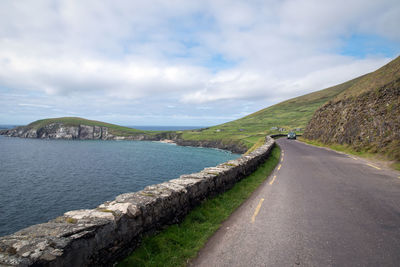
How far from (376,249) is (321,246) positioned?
123 centimetres

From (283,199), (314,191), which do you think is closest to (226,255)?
(283,199)

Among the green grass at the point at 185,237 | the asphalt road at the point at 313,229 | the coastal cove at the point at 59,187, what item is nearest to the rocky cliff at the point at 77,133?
the coastal cove at the point at 59,187

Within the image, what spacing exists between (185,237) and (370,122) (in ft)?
93.2

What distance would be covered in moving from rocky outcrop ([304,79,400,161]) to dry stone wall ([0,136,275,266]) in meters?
19.9

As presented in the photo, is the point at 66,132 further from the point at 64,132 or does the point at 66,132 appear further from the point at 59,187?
the point at 59,187

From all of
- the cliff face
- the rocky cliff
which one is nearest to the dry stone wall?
the rocky cliff

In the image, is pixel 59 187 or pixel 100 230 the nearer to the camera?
pixel 100 230

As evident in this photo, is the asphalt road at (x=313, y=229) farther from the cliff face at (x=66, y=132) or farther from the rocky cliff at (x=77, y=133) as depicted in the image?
the cliff face at (x=66, y=132)

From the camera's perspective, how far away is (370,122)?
2416 centimetres

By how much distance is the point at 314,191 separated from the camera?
9.63m

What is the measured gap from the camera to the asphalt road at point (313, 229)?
4738 mm

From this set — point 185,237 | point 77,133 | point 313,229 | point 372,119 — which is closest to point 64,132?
point 77,133

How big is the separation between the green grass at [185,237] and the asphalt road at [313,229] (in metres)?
0.30

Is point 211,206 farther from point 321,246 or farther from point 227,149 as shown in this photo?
point 227,149
